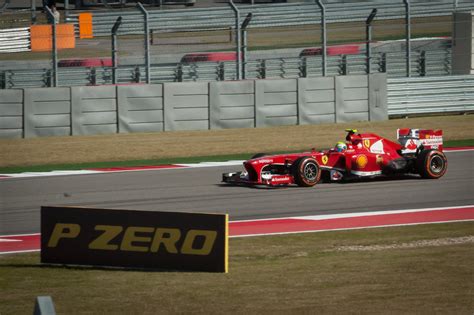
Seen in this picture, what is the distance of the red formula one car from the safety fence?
12654 millimetres

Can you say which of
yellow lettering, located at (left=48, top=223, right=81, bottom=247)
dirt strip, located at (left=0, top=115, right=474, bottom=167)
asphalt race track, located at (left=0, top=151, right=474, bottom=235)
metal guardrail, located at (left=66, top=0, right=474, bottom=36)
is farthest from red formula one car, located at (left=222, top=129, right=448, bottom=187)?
metal guardrail, located at (left=66, top=0, right=474, bottom=36)

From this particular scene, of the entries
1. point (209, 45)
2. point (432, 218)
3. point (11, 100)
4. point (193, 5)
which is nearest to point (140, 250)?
point (432, 218)

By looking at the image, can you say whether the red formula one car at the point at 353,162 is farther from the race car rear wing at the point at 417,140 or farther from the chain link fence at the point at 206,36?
the chain link fence at the point at 206,36

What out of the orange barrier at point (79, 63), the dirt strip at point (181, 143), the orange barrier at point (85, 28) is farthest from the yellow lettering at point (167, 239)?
the orange barrier at point (79, 63)

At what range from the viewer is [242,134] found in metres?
23.1

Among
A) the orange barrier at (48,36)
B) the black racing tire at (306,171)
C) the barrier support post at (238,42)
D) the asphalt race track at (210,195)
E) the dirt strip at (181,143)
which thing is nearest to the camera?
the asphalt race track at (210,195)

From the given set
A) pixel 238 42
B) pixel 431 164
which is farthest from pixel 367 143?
pixel 238 42

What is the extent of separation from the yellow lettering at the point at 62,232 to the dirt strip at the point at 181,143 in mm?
9097

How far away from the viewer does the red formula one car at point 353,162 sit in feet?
52.9

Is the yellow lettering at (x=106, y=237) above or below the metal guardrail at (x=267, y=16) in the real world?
below

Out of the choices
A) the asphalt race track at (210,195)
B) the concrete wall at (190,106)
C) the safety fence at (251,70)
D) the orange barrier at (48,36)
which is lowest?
the asphalt race track at (210,195)

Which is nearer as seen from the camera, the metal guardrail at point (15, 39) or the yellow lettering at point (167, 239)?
the yellow lettering at point (167, 239)

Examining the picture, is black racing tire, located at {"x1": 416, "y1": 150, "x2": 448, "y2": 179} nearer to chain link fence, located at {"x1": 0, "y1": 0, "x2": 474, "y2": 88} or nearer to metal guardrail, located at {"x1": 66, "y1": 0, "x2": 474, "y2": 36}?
chain link fence, located at {"x1": 0, "y1": 0, "x2": 474, "y2": 88}

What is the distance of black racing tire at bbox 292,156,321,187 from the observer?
52.3 ft
